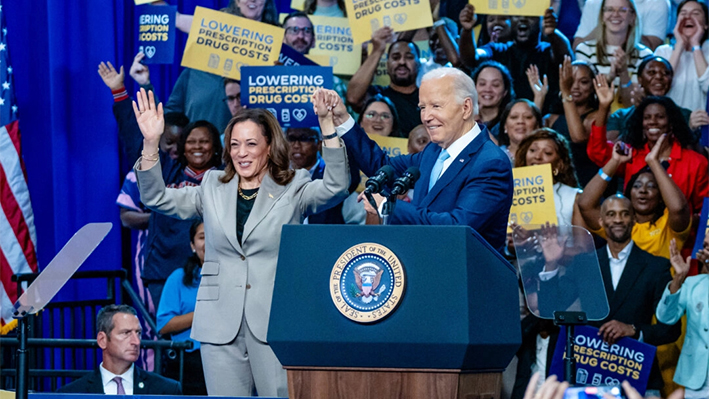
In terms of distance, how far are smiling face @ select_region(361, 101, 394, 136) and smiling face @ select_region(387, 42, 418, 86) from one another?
25 cm

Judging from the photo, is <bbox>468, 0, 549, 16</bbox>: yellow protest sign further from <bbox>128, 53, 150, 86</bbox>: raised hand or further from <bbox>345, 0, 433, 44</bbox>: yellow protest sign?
<bbox>128, 53, 150, 86</bbox>: raised hand

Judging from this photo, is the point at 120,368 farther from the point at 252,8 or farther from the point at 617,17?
the point at 617,17

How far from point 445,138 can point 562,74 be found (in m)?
3.10

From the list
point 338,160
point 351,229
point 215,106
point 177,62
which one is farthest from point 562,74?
point 351,229

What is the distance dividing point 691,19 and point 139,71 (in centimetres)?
335

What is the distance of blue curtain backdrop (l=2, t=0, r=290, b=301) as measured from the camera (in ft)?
19.7

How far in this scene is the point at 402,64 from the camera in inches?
226

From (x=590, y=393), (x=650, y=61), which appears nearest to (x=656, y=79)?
(x=650, y=61)

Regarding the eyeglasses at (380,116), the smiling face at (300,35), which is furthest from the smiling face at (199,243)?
the smiling face at (300,35)

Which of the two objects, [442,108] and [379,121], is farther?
[379,121]

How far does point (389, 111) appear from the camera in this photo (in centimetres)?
562

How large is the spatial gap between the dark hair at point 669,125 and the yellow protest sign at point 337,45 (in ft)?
5.64

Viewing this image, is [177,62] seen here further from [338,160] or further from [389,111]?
[338,160]

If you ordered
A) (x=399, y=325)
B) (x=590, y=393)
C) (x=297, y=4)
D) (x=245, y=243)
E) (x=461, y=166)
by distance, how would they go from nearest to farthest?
(x=590, y=393) → (x=399, y=325) → (x=461, y=166) → (x=245, y=243) → (x=297, y=4)
